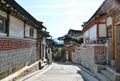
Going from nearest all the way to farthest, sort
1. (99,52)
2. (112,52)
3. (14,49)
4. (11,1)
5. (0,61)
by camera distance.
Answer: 1. (11,1)
2. (0,61)
3. (14,49)
4. (112,52)
5. (99,52)

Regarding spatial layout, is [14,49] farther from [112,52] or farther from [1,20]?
[112,52]

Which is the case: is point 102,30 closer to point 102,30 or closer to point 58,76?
point 102,30

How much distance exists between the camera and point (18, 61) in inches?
515

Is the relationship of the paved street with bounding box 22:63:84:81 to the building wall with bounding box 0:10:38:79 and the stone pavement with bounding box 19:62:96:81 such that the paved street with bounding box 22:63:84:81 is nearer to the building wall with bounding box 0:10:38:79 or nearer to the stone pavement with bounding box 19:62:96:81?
the stone pavement with bounding box 19:62:96:81

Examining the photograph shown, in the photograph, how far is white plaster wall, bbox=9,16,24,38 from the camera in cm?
1162

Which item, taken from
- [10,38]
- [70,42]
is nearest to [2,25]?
[10,38]

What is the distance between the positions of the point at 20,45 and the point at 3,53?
345cm

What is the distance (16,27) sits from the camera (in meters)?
12.7

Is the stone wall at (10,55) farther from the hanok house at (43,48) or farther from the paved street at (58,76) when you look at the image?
the hanok house at (43,48)

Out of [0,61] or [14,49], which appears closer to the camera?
[0,61]

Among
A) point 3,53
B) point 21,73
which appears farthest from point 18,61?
point 3,53

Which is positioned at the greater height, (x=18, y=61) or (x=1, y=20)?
(x=1, y=20)

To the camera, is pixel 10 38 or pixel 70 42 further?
pixel 70 42

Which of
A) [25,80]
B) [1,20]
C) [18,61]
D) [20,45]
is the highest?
[1,20]
